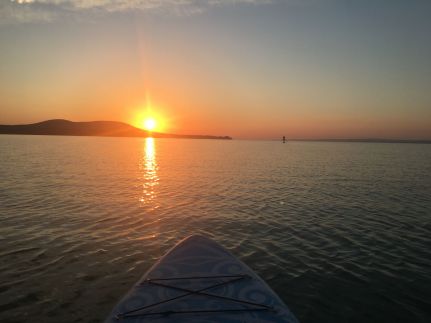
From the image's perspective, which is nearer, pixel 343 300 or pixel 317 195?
pixel 343 300

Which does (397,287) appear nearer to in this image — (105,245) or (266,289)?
(266,289)

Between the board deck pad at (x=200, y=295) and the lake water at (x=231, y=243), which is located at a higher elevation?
the board deck pad at (x=200, y=295)

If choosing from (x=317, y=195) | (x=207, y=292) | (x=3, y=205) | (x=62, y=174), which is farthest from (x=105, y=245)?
(x=62, y=174)

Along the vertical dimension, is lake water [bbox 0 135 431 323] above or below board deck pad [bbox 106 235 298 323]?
below

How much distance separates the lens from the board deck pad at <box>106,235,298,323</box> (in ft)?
26.4

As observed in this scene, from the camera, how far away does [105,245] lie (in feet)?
50.6

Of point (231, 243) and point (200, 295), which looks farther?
point (231, 243)

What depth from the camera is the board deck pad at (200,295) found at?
804 centimetres

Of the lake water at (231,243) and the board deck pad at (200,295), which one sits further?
the lake water at (231,243)

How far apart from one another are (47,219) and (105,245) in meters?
6.53

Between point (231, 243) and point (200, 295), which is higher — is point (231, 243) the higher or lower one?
the lower one

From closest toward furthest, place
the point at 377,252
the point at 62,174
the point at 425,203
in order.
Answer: the point at 377,252 < the point at 425,203 < the point at 62,174

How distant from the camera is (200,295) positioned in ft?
29.7

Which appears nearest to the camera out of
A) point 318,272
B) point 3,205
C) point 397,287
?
point 397,287
